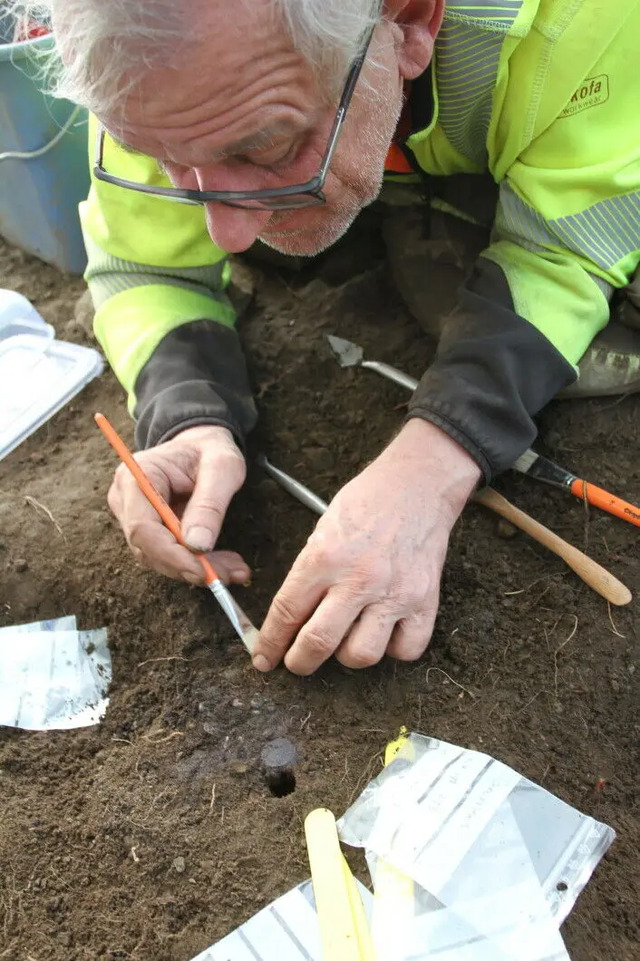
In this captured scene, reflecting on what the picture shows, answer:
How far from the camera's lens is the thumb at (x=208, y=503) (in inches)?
55.3

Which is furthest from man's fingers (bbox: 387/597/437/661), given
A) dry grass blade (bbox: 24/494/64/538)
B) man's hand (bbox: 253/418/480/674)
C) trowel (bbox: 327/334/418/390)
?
dry grass blade (bbox: 24/494/64/538)

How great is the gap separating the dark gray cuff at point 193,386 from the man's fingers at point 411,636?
55 centimetres

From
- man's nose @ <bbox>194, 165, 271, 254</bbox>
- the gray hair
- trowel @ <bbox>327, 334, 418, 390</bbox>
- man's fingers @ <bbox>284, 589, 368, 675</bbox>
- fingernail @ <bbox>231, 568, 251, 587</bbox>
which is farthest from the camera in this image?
trowel @ <bbox>327, 334, 418, 390</bbox>

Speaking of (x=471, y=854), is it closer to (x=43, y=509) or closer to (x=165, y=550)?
(x=165, y=550)

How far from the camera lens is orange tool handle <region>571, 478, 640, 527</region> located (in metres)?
1.52

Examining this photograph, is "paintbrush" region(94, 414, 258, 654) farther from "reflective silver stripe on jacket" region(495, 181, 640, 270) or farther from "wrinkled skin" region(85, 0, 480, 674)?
"reflective silver stripe on jacket" region(495, 181, 640, 270)

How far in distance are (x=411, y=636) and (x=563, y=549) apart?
364 millimetres

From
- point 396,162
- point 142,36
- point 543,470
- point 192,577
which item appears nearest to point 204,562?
point 192,577

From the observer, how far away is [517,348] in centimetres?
146

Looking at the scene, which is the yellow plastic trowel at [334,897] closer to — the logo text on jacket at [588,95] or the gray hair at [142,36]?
the gray hair at [142,36]

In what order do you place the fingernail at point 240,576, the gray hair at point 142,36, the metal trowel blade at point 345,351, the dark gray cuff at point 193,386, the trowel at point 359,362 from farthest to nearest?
1. the metal trowel blade at point 345,351
2. the trowel at point 359,362
3. the dark gray cuff at point 193,386
4. the fingernail at point 240,576
5. the gray hair at point 142,36

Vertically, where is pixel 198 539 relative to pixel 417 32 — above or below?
below

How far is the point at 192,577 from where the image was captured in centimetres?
143

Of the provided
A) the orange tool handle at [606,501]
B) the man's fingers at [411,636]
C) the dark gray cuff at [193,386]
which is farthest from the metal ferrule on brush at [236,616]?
the orange tool handle at [606,501]
